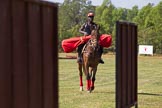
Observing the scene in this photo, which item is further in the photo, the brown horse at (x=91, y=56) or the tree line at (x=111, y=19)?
the tree line at (x=111, y=19)

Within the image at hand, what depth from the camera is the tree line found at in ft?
210

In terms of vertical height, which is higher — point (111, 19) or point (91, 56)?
point (111, 19)

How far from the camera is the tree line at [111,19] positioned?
64062 millimetres

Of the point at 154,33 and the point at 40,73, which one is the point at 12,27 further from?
the point at 154,33

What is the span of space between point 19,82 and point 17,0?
79 centimetres

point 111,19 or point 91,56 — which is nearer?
point 91,56

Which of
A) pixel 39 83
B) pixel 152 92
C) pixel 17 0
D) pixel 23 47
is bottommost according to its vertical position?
pixel 152 92

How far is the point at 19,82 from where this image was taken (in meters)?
5.27

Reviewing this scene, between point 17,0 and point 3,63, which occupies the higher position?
point 17,0

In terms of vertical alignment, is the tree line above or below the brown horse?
above

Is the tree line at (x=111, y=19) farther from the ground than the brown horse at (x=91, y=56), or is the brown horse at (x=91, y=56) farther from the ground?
the tree line at (x=111, y=19)

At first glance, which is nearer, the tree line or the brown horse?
the brown horse

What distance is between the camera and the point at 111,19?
3273 inches

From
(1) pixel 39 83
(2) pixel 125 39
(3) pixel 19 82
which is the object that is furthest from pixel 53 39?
(2) pixel 125 39
